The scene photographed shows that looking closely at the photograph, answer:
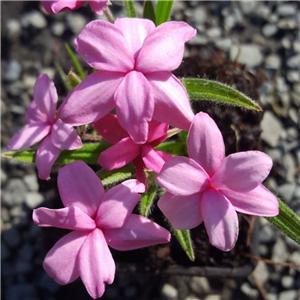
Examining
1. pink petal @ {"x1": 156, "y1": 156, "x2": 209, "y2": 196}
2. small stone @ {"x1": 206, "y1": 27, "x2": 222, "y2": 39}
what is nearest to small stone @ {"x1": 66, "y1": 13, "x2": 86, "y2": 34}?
small stone @ {"x1": 206, "y1": 27, "x2": 222, "y2": 39}

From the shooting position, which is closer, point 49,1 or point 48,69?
point 49,1

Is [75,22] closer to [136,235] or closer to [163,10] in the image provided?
[163,10]

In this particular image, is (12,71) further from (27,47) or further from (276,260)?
(276,260)

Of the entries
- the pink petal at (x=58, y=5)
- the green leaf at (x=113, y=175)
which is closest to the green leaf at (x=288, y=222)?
the green leaf at (x=113, y=175)

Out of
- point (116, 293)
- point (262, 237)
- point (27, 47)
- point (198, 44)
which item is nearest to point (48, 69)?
point (27, 47)

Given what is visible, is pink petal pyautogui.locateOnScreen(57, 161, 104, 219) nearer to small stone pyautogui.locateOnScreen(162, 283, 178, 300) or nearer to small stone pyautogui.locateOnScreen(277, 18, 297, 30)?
small stone pyautogui.locateOnScreen(162, 283, 178, 300)

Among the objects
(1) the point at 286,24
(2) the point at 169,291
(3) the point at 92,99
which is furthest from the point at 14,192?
(1) the point at 286,24
